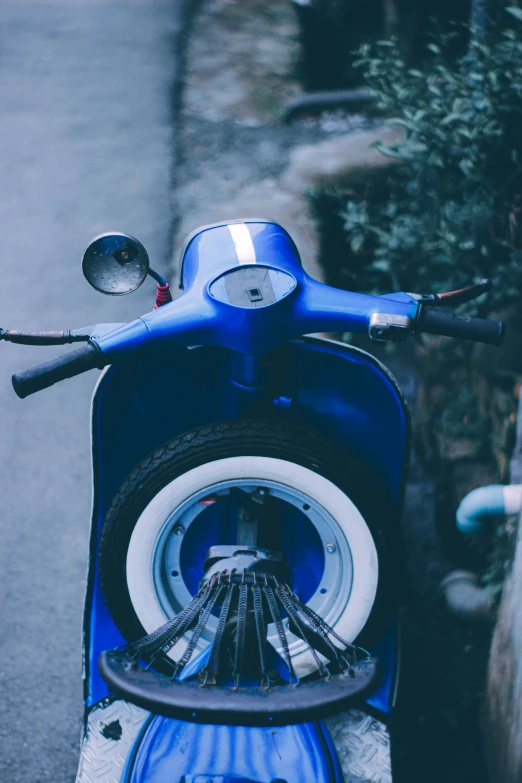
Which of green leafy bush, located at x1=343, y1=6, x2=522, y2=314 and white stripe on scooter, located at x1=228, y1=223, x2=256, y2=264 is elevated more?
green leafy bush, located at x1=343, y1=6, x2=522, y2=314

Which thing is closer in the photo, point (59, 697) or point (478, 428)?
point (59, 697)

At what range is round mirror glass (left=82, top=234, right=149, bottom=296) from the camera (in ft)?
5.58

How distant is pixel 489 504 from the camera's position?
6.32ft

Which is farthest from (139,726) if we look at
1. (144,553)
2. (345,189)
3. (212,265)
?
(345,189)

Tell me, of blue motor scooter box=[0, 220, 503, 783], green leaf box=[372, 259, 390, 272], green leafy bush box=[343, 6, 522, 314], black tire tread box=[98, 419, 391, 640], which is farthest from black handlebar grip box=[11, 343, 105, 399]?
green leaf box=[372, 259, 390, 272]

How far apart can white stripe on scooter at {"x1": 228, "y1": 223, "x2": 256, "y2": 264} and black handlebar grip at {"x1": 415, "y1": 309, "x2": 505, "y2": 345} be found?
432 millimetres

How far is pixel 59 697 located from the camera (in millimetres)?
2455

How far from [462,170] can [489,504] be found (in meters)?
1.59

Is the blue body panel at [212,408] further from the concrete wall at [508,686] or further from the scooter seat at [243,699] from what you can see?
the scooter seat at [243,699]

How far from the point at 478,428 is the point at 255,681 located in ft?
4.90

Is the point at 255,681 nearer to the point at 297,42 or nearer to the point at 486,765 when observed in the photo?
the point at 486,765

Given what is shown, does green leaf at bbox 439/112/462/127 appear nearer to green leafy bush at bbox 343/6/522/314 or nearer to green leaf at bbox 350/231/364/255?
green leafy bush at bbox 343/6/522/314

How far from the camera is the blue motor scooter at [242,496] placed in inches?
65.4

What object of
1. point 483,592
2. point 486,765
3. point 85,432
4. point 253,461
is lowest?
point 486,765
